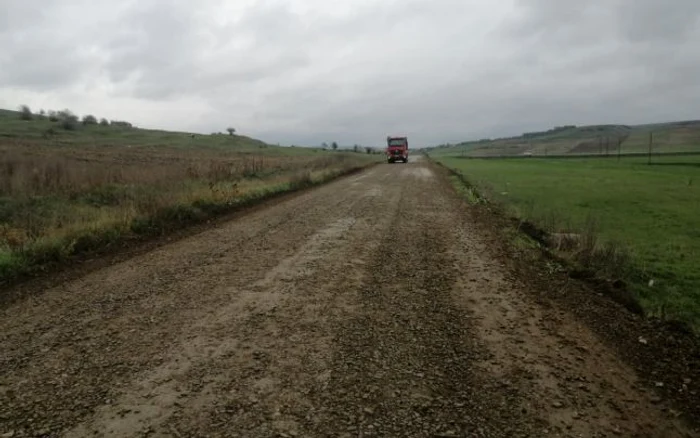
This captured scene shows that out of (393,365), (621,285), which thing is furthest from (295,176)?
(393,365)

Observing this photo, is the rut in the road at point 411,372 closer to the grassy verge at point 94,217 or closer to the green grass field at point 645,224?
the green grass field at point 645,224

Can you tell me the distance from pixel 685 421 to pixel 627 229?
388 inches

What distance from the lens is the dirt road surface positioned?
10.7 ft

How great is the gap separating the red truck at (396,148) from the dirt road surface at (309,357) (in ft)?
166

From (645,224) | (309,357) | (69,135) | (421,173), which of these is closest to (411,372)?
(309,357)

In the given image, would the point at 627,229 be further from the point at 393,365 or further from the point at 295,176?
the point at 295,176

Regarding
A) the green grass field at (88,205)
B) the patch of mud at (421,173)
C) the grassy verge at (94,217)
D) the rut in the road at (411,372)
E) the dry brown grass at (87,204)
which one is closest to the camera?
the rut in the road at (411,372)

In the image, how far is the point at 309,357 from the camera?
421 centimetres

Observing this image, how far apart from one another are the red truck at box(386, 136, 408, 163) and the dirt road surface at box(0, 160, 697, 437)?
1987 inches

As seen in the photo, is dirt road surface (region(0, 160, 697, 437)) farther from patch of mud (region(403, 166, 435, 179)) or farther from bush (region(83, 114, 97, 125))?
bush (region(83, 114, 97, 125))

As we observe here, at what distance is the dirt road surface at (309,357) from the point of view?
3.27 m

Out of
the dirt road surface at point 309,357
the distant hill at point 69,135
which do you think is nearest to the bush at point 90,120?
the distant hill at point 69,135

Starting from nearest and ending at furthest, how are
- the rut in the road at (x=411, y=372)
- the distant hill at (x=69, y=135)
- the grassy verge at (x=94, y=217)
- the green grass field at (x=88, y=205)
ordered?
the rut in the road at (x=411, y=372) → the grassy verge at (x=94, y=217) → the green grass field at (x=88, y=205) → the distant hill at (x=69, y=135)

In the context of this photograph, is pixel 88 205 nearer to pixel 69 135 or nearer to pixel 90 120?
pixel 69 135
